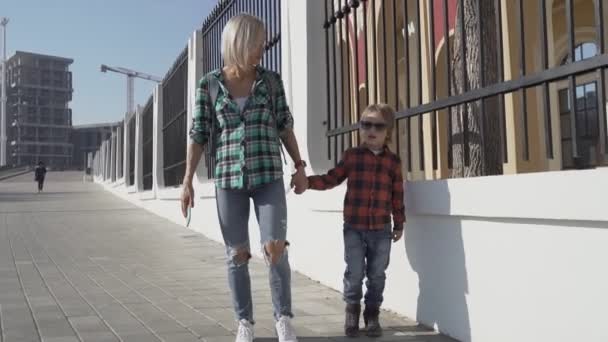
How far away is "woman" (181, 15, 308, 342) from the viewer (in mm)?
3629

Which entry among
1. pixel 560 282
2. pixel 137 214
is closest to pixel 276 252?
pixel 560 282

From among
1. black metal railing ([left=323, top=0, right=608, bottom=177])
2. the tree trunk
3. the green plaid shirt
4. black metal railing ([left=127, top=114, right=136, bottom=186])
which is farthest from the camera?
black metal railing ([left=127, top=114, right=136, bottom=186])

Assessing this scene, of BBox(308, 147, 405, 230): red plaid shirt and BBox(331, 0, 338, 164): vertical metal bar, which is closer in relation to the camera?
BBox(308, 147, 405, 230): red plaid shirt

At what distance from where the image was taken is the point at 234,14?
8734mm

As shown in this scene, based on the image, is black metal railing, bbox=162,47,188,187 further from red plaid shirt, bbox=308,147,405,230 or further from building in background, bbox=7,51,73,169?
building in background, bbox=7,51,73,169

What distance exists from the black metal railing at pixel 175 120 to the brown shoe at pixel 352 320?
7.54 meters

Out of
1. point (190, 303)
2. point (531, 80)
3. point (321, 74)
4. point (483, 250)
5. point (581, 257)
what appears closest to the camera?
point (581, 257)

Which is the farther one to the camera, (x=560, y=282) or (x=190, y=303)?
(x=190, y=303)

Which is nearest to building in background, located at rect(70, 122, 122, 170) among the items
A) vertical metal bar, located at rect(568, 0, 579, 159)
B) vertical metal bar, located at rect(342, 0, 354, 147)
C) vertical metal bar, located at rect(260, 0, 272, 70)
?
vertical metal bar, located at rect(260, 0, 272, 70)

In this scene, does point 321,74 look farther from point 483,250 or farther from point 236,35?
point 483,250

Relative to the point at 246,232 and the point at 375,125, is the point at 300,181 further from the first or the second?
the point at 375,125

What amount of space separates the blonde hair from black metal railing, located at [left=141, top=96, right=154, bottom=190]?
12471 mm

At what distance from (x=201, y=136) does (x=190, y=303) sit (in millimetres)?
1860

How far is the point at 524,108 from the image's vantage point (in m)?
3.36
